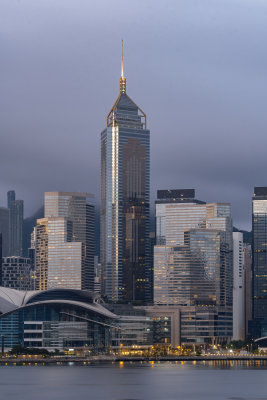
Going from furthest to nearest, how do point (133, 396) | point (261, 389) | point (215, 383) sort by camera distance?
1. point (215, 383)
2. point (261, 389)
3. point (133, 396)

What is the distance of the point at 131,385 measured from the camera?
162 meters

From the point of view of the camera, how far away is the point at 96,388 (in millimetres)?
155125

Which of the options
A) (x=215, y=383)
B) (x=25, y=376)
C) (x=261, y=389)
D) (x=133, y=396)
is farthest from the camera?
(x=25, y=376)

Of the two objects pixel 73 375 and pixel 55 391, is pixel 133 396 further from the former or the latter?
pixel 73 375

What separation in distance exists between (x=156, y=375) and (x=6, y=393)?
48500 millimetres

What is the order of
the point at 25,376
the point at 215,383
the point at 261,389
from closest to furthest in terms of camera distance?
1. the point at 261,389
2. the point at 215,383
3. the point at 25,376

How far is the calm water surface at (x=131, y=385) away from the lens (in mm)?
144500

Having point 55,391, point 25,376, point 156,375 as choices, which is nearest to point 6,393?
point 55,391

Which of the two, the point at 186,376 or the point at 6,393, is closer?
the point at 6,393

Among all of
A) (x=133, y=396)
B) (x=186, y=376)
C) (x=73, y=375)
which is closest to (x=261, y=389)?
(x=133, y=396)

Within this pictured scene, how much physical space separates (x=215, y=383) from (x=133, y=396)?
2812 cm

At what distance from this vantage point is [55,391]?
152m

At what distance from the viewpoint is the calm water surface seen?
144m

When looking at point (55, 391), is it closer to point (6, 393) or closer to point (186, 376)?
point (6, 393)
